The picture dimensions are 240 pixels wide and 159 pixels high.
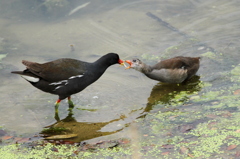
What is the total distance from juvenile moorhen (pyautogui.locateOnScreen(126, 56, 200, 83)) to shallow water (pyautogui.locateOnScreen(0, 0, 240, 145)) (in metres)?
0.23

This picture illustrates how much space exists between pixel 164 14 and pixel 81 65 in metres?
3.88

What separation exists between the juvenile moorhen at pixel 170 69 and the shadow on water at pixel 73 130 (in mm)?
1352

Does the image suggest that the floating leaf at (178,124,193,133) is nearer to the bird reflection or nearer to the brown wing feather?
the bird reflection

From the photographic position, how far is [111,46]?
26.7 feet

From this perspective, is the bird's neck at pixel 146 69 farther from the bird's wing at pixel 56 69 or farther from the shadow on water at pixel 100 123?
the bird's wing at pixel 56 69

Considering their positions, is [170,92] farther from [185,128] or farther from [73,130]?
[73,130]

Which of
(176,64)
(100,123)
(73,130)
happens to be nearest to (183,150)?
(100,123)

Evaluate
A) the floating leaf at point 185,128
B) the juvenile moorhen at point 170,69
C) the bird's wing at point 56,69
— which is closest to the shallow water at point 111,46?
the juvenile moorhen at point 170,69

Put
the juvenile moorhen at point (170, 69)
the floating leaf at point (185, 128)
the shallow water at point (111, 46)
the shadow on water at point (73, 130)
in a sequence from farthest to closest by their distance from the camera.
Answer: the juvenile moorhen at point (170, 69) < the shallow water at point (111, 46) < the shadow on water at point (73, 130) < the floating leaf at point (185, 128)

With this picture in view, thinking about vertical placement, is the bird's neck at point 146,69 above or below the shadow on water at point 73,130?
above

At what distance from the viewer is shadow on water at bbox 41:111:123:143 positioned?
17.1ft

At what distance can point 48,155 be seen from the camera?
15.1 ft

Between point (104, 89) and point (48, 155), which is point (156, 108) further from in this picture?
point (48, 155)

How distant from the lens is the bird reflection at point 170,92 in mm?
6125
